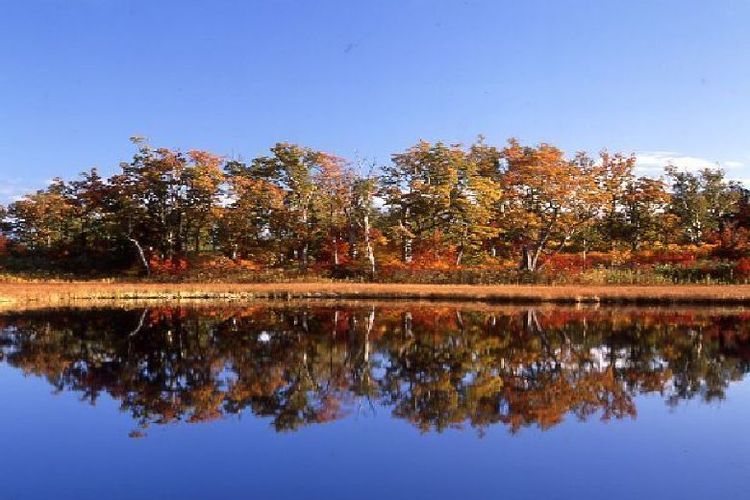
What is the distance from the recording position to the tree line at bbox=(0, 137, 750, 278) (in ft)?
142

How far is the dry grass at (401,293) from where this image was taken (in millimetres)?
30609

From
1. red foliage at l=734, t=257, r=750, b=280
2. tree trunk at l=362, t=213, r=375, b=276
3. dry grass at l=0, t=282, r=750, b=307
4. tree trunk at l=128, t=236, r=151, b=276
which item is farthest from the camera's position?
tree trunk at l=128, t=236, r=151, b=276

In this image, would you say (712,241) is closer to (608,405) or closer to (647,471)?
(608,405)

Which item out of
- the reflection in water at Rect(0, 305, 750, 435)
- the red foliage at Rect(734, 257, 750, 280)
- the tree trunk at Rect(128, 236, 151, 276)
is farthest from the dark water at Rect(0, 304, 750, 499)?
the tree trunk at Rect(128, 236, 151, 276)

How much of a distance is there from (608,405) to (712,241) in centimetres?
3746

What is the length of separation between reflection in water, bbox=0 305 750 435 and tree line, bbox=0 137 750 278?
18.3 meters

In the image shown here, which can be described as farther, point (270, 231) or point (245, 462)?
point (270, 231)

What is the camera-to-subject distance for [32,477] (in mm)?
8320

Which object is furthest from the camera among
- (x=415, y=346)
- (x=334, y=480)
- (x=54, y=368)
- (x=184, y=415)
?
(x=415, y=346)

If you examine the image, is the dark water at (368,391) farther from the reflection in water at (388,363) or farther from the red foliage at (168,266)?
the red foliage at (168,266)

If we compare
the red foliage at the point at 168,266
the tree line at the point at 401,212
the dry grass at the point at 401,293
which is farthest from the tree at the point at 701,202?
the red foliage at the point at 168,266

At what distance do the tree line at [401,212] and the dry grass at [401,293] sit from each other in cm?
675

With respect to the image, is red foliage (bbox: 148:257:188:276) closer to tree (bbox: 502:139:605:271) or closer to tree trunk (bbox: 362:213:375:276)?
tree trunk (bbox: 362:213:375:276)

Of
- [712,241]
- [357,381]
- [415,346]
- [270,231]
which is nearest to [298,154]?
[270,231]
